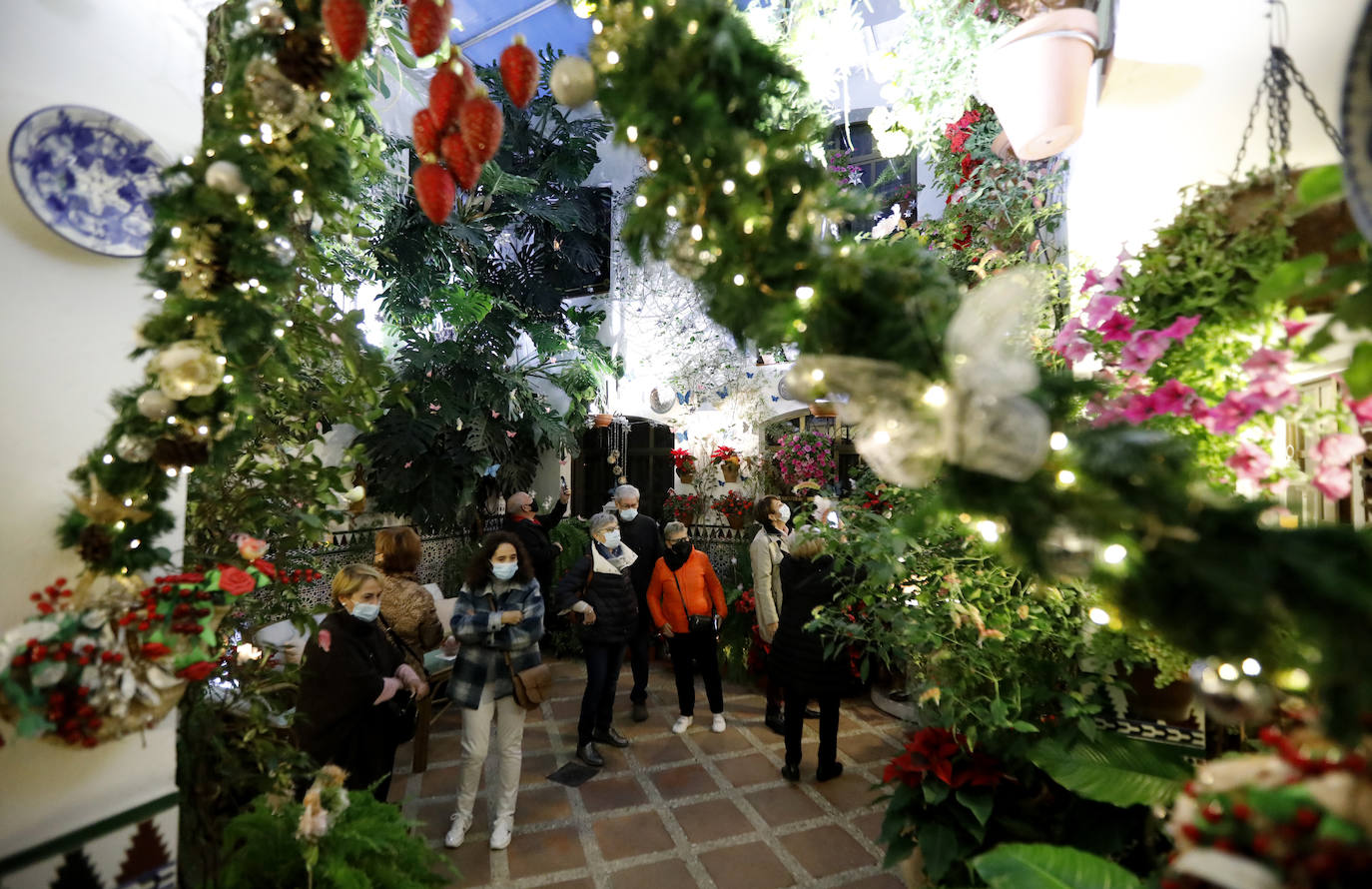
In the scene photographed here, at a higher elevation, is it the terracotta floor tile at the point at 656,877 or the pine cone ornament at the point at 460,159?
the pine cone ornament at the point at 460,159

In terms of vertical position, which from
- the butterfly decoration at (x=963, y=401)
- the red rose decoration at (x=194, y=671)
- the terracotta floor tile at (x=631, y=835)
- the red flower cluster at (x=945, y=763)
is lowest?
the terracotta floor tile at (x=631, y=835)

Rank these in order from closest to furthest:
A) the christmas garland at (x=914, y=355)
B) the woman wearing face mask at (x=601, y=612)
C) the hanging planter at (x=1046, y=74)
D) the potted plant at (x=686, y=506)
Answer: the christmas garland at (x=914, y=355), the hanging planter at (x=1046, y=74), the woman wearing face mask at (x=601, y=612), the potted plant at (x=686, y=506)

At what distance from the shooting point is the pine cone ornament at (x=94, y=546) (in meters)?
1.48

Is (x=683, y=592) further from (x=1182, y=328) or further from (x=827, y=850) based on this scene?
(x=1182, y=328)

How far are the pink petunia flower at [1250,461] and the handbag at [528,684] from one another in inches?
112

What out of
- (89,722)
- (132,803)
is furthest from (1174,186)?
(132,803)

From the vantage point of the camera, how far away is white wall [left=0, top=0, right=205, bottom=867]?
160cm

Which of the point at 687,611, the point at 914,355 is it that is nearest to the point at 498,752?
the point at 687,611

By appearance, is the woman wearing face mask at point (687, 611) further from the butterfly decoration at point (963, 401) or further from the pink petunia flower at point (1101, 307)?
the butterfly decoration at point (963, 401)

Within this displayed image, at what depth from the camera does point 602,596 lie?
14.2 feet

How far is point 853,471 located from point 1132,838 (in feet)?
7.87

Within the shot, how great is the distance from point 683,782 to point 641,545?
1719 mm

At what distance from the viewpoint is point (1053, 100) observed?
7.89ft

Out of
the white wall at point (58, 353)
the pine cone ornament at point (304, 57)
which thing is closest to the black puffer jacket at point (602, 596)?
the white wall at point (58, 353)
